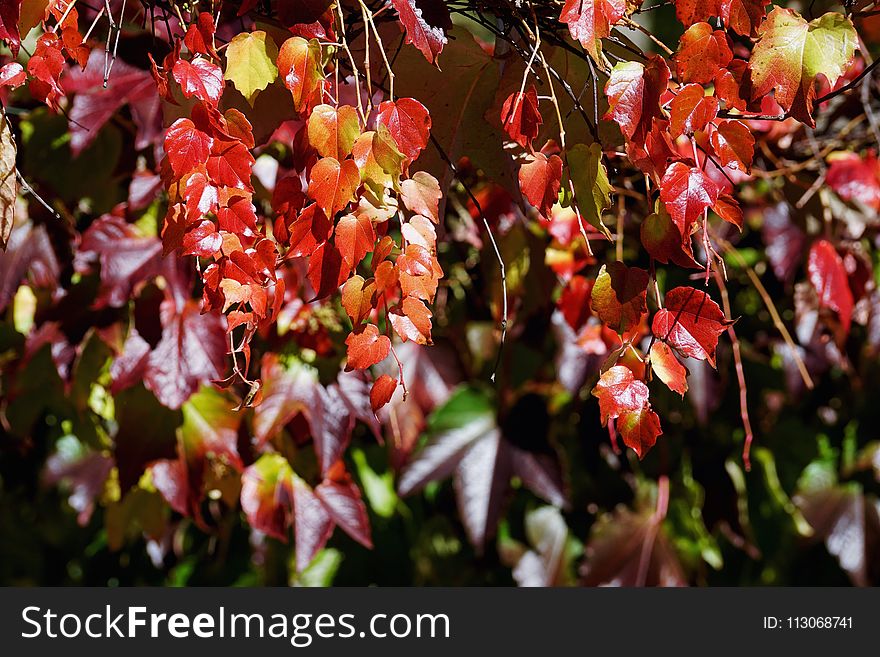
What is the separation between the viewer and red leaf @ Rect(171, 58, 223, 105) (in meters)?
0.62

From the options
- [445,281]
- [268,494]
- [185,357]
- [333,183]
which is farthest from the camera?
[445,281]

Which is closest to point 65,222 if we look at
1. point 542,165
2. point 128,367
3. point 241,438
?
point 128,367

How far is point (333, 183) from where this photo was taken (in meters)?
0.59

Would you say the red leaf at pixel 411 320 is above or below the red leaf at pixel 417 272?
below

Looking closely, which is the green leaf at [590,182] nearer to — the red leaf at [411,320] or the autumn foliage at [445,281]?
the autumn foliage at [445,281]

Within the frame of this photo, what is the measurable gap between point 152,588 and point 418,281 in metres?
1.11

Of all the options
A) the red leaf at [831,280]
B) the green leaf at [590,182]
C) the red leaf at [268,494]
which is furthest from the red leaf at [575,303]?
the green leaf at [590,182]

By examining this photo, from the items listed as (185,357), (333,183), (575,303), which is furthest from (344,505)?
(333,183)

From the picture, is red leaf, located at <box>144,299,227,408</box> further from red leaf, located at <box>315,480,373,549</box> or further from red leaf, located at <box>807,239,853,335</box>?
red leaf, located at <box>807,239,853,335</box>

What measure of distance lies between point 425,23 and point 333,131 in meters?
0.11

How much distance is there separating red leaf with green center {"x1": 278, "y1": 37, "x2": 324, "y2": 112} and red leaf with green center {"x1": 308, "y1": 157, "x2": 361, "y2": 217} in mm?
58

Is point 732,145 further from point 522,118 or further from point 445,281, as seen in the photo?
point 445,281

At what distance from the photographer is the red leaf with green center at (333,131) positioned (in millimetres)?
592

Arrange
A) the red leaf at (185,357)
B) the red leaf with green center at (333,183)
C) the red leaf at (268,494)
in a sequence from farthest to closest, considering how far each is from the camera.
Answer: the red leaf at (268,494), the red leaf at (185,357), the red leaf with green center at (333,183)
